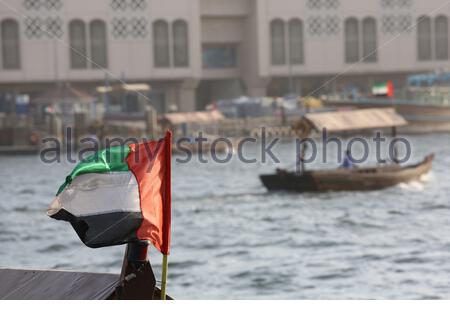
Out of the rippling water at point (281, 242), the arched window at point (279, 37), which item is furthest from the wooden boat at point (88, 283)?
the arched window at point (279, 37)

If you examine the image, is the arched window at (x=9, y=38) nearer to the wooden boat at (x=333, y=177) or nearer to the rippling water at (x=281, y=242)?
the rippling water at (x=281, y=242)

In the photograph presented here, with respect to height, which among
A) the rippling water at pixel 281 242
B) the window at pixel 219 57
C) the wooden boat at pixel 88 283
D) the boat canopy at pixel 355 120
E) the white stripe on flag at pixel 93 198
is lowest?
the rippling water at pixel 281 242

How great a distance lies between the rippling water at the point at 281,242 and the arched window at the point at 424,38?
33.5 meters

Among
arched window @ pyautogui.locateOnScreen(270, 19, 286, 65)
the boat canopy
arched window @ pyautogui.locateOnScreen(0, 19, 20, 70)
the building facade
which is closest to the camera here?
the boat canopy

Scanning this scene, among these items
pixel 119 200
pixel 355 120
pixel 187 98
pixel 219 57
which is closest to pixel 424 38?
pixel 219 57

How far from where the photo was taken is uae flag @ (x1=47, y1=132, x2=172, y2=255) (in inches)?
301

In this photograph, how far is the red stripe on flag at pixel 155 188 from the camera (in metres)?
7.68

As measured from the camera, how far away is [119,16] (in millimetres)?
68562

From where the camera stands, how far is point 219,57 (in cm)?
7450

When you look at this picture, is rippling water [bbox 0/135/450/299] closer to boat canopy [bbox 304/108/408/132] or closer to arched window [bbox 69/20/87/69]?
boat canopy [bbox 304/108/408/132]

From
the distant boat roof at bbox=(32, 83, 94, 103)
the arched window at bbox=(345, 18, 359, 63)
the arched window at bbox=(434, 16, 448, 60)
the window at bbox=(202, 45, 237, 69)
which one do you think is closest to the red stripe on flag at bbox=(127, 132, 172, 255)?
the distant boat roof at bbox=(32, 83, 94, 103)

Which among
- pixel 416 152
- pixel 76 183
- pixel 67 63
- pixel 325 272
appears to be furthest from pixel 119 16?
pixel 76 183

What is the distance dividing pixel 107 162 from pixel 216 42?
213 feet

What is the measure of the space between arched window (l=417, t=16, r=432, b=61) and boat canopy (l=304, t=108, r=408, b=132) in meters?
37.0
